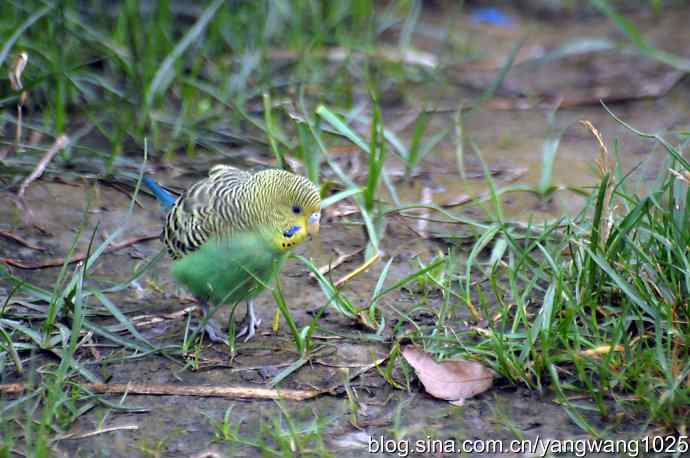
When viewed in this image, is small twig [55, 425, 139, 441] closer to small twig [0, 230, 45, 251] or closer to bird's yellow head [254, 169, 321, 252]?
bird's yellow head [254, 169, 321, 252]

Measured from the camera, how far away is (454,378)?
3289 millimetres

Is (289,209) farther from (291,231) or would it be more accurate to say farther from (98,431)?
(98,431)

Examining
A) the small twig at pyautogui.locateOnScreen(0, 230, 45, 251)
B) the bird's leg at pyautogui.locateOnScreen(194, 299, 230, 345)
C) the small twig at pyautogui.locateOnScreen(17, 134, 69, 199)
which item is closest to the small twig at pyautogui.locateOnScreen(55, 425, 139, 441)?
the bird's leg at pyautogui.locateOnScreen(194, 299, 230, 345)

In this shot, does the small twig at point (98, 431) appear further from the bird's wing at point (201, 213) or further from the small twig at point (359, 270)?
the small twig at point (359, 270)

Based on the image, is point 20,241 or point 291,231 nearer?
point 291,231

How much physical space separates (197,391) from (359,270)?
1.06m

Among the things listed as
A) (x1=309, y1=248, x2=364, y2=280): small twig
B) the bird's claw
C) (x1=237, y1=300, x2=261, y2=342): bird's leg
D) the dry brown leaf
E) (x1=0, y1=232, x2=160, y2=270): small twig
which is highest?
the dry brown leaf

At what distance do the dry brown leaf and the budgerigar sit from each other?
0.66 m

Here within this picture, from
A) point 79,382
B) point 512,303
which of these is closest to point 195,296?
point 79,382

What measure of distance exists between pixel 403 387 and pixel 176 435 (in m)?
0.82

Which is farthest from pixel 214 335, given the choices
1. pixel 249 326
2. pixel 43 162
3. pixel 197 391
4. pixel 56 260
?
pixel 43 162

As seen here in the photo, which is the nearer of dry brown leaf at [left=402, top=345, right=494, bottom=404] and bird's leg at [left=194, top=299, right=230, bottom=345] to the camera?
dry brown leaf at [left=402, top=345, right=494, bottom=404]

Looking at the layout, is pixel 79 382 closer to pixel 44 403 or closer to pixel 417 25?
pixel 44 403

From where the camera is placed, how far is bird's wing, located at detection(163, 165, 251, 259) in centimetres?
353
